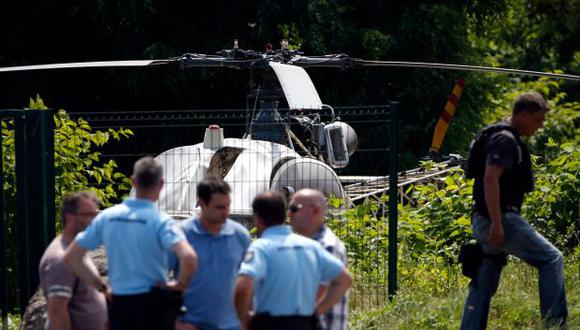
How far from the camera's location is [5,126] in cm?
974

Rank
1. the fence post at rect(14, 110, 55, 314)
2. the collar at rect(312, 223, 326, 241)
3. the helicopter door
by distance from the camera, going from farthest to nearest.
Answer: the helicopter door, the fence post at rect(14, 110, 55, 314), the collar at rect(312, 223, 326, 241)

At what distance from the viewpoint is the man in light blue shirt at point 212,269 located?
5949 mm

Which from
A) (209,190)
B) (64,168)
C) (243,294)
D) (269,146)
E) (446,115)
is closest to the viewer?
(243,294)

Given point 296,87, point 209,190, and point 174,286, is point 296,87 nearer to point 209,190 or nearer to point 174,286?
point 209,190

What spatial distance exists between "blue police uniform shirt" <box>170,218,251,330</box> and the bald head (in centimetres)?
36

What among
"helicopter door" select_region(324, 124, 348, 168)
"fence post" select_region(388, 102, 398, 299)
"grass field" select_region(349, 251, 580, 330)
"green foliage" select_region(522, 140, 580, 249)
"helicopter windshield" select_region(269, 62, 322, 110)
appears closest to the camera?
"grass field" select_region(349, 251, 580, 330)

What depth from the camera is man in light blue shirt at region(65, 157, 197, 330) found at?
583 cm

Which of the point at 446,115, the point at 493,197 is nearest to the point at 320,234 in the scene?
the point at 493,197

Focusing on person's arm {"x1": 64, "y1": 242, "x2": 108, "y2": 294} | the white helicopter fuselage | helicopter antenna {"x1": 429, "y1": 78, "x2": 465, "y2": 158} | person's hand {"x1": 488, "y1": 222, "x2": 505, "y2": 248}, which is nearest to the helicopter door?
the white helicopter fuselage

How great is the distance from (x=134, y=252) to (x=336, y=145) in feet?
24.1

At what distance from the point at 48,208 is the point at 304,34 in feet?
39.9

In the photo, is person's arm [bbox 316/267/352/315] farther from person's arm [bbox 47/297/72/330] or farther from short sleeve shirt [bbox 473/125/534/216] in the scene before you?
short sleeve shirt [bbox 473/125/534/216]

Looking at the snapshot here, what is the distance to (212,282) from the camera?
5953 mm

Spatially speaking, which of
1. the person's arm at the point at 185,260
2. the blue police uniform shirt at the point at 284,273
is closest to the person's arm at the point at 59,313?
the person's arm at the point at 185,260
